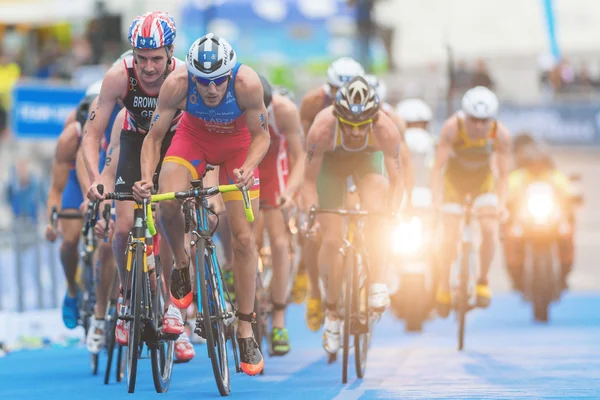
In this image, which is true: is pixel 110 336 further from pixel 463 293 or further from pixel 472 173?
pixel 472 173

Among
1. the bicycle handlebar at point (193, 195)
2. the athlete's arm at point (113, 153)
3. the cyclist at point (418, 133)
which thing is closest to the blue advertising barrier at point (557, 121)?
the cyclist at point (418, 133)

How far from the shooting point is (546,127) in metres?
28.8

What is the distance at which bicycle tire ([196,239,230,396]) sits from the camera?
8.47 m

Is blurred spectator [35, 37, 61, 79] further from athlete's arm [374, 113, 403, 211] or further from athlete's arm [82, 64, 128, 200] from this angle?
athlete's arm [82, 64, 128, 200]

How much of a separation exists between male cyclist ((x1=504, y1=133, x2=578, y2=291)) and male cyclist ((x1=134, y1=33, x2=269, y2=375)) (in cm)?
676

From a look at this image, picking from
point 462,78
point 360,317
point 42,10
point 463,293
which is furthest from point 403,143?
point 462,78

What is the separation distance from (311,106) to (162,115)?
4080 mm

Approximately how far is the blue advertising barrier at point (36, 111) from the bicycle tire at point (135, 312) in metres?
8.51

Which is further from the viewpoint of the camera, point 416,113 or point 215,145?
point 416,113

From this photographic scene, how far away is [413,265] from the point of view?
46.5 feet

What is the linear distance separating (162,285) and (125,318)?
33.7 inches

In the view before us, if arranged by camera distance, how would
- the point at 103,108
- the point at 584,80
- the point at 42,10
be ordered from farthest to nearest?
the point at 584,80 → the point at 42,10 → the point at 103,108

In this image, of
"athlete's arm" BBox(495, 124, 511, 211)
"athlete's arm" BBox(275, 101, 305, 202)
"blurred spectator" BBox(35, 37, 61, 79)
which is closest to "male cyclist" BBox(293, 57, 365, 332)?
"athlete's arm" BBox(275, 101, 305, 202)

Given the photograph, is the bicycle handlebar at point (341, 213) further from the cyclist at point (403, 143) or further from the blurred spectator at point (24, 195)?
the blurred spectator at point (24, 195)
